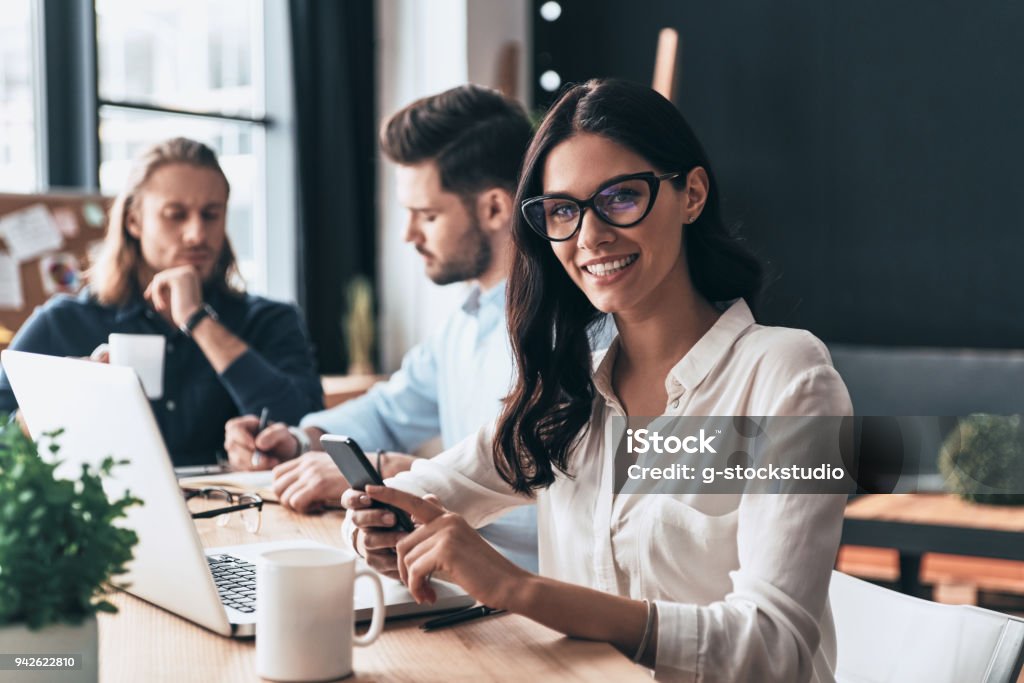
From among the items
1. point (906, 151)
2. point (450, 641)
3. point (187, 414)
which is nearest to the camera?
point (450, 641)

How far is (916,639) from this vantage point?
1215mm

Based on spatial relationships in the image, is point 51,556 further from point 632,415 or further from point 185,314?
point 185,314

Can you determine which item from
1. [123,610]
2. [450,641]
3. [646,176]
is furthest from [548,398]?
[123,610]

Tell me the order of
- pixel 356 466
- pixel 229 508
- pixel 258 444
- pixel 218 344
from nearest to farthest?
pixel 356 466 → pixel 229 508 → pixel 258 444 → pixel 218 344

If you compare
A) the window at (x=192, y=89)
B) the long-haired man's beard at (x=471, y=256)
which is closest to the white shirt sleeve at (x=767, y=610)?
the long-haired man's beard at (x=471, y=256)

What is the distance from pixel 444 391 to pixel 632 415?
91cm

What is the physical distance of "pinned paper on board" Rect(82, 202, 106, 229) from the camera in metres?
3.49

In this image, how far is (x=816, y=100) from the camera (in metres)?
4.38

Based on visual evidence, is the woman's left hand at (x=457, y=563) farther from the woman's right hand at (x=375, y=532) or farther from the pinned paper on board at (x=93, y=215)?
the pinned paper on board at (x=93, y=215)

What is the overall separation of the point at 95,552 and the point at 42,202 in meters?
2.93

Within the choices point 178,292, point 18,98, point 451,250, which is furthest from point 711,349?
point 18,98

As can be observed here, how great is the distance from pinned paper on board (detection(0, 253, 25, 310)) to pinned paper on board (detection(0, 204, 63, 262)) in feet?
0.08

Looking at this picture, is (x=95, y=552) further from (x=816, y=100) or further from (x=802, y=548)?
(x=816, y=100)

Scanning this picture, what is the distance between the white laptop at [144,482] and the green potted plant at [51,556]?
106 mm
